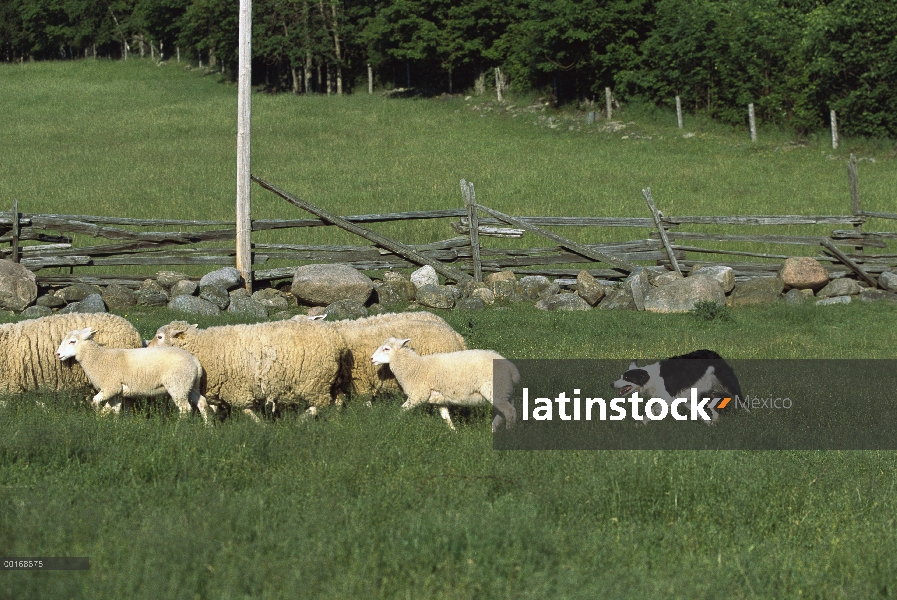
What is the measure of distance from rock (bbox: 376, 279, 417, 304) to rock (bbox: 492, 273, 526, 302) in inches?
57.4

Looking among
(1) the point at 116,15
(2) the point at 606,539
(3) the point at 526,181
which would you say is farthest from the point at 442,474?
(1) the point at 116,15

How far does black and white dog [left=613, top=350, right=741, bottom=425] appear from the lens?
9258 millimetres

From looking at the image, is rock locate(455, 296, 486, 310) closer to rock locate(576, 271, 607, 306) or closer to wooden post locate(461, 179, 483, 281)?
wooden post locate(461, 179, 483, 281)

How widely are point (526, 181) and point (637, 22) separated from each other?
20.5 metres

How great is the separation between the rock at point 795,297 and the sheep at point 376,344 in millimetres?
8825

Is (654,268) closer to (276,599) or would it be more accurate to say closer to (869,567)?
(869,567)

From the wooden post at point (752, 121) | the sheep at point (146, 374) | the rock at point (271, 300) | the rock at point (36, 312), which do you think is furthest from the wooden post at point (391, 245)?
the wooden post at point (752, 121)

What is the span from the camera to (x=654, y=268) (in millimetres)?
17156

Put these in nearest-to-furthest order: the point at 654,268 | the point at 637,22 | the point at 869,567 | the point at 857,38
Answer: the point at 869,567
the point at 654,268
the point at 857,38
the point at 637,22

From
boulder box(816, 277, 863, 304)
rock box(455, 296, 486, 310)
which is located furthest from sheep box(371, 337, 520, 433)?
boulder box(816, 277, 863, 304)

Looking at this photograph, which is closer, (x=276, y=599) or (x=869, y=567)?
(x=276, y=599)

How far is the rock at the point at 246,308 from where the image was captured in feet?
48.8

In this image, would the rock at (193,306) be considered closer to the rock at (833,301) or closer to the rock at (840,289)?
the rock at (833,301)

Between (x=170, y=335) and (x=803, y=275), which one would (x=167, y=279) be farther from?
(x=803, y=275)
